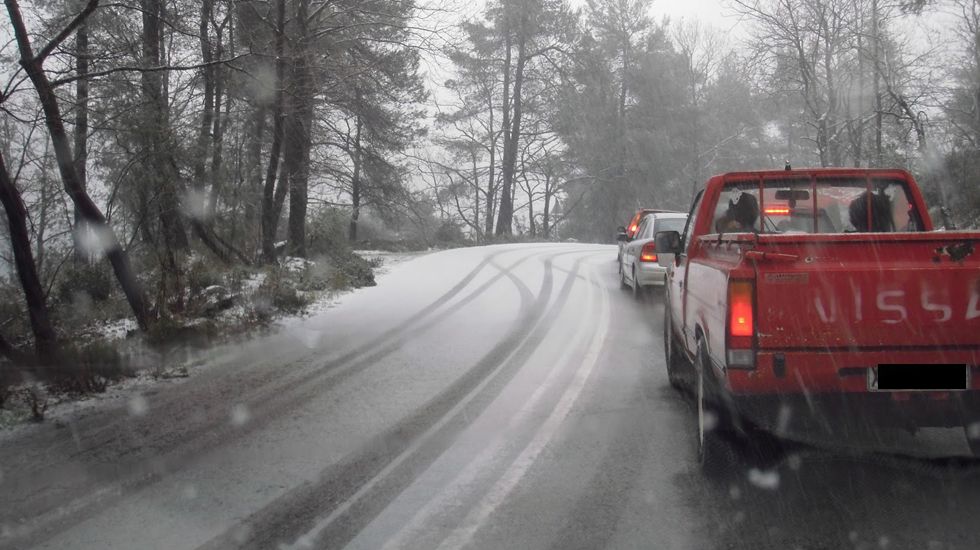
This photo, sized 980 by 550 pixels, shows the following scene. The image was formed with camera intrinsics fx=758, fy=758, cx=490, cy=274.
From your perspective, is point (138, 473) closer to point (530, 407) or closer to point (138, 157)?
point (530, 407)

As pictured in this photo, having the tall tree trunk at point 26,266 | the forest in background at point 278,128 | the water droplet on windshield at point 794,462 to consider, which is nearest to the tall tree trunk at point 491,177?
the forest in background at point 278,128

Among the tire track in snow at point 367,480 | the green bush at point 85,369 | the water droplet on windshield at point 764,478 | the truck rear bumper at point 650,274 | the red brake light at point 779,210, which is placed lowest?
the water droplet on windshield at point 764,478

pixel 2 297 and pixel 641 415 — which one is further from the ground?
pixel 2 297

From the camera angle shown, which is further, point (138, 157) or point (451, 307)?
point (451, 307)

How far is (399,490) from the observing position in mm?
4484

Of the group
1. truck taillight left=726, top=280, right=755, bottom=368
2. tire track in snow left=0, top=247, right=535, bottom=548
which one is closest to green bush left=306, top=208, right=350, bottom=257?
tire track in snow left=0, top=247, right=535, bottom=548

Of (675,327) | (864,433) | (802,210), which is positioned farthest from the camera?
(675,327)

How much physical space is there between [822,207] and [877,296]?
7.69 feet

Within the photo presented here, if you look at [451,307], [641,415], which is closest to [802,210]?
[641,415]

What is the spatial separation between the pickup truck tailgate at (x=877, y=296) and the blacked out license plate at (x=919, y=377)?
0.40 feet

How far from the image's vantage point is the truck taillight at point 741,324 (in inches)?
155

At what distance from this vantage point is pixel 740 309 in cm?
395

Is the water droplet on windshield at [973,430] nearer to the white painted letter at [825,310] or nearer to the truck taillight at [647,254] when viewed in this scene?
the white painted letter at [825,310]

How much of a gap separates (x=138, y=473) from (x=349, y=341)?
15.4 feet
